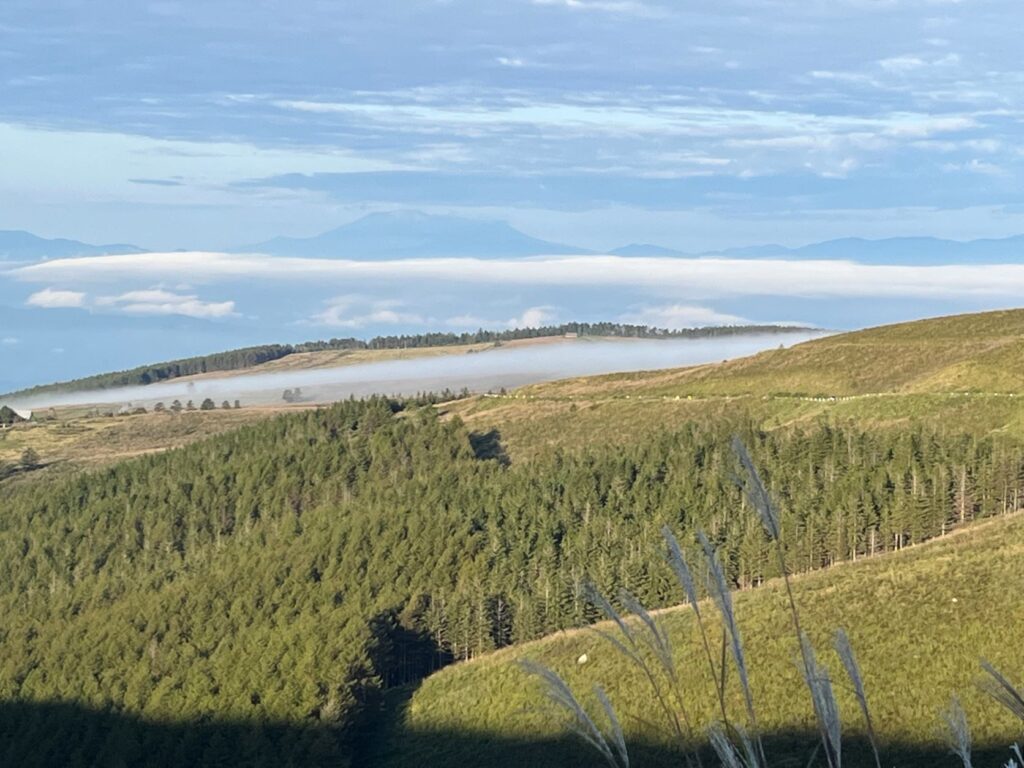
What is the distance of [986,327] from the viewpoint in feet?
640

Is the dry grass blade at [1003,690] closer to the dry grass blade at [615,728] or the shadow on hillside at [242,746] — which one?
the dry grass blade at [615,728]

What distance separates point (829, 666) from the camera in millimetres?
64062

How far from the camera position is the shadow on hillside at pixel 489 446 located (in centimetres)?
15138

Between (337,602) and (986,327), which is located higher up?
(986,327)

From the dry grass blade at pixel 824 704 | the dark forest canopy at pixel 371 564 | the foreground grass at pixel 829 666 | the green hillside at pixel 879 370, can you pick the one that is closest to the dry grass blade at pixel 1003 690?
the dry grass blade at pixel 824 704

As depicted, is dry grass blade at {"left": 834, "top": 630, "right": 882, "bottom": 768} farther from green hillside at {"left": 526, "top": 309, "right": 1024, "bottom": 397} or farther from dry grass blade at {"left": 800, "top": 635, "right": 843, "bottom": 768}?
green hillside at {"left": 526, "top": 309, "right": 1024, "bottom": 397}

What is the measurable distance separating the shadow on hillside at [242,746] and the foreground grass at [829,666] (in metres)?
0.22

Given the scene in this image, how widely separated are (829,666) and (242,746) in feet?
112

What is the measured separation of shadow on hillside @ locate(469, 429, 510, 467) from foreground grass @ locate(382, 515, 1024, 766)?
63.6 m

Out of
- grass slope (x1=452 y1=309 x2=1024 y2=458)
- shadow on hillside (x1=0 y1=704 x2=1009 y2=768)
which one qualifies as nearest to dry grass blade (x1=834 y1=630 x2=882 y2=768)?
shadow on hillside (x1=0 y1=704 x2=1009 y2=768)

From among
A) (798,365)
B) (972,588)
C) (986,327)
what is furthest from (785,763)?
(986,327)

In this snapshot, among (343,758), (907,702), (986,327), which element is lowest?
(343,758)

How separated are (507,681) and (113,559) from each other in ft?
236

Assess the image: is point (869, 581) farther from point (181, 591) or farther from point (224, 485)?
point (224, 485)
